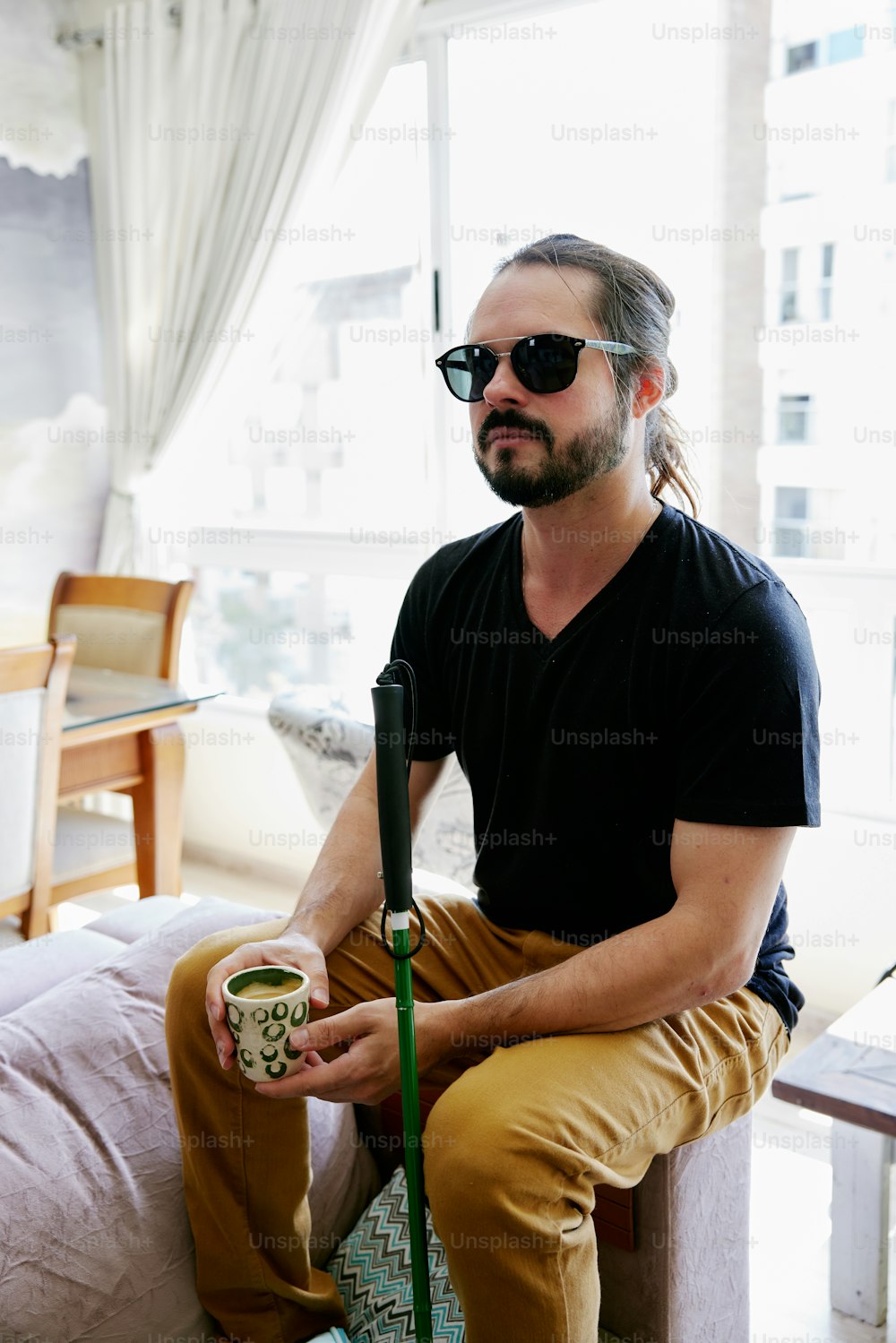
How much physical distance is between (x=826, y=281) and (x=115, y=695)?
6.44ft

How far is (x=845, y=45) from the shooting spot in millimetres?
2590

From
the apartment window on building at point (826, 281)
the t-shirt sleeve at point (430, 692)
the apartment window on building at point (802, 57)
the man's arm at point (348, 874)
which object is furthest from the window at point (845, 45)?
the man's arm at point (348, 874)

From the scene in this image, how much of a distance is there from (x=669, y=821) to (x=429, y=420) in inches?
84.6

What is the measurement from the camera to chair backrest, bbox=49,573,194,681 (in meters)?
3.17

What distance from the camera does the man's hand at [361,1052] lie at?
1266 mm

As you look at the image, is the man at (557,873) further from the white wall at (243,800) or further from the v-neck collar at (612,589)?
the white wall at (243,800)

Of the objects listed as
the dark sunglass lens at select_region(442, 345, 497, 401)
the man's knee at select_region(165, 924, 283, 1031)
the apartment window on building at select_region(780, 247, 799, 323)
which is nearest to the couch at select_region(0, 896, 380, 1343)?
the man's knee at select_region(165, 924, 283, 1031)

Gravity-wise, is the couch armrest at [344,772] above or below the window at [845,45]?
below

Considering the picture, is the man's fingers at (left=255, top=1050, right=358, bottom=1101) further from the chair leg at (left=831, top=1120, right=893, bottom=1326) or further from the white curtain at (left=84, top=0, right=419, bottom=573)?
the white curtain at (left=84, top=0, right=419, bottom=573)

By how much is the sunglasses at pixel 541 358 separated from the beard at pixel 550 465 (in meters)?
0.05

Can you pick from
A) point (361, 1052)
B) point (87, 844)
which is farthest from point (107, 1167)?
point (87, 844)

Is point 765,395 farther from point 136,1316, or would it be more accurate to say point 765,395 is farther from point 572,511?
point 136,1316

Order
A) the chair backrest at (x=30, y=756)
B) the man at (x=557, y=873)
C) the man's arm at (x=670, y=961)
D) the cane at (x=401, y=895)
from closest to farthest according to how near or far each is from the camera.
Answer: the cane at (x=401, y=895) → the man at (x=557, y=873) → the man's arm at (x=670, y=961) → the chair backrest at (x=30, y=756)

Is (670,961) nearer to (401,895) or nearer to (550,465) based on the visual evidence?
(401,895)
